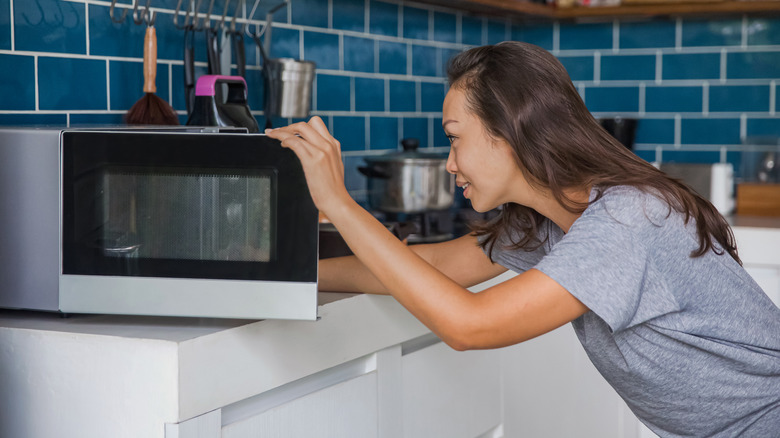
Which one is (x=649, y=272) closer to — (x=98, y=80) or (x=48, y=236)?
(x=48, y=236)

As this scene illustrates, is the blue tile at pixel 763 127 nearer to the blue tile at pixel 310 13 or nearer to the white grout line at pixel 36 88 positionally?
the blue tile at pixel 310 13

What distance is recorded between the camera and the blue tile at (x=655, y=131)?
3064 millimetres

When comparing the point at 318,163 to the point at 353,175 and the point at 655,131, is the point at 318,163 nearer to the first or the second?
the point at 353,175

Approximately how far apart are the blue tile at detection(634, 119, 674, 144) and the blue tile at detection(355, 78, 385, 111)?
102 centimetres

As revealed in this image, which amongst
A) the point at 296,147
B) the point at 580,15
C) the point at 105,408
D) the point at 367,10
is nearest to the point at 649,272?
the point at 296,147

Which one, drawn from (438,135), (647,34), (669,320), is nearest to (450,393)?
(669,320)

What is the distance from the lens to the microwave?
1.14m

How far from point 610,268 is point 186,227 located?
54 cm

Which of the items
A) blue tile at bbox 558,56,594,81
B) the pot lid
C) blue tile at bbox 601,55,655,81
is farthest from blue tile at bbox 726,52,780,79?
the pot lid

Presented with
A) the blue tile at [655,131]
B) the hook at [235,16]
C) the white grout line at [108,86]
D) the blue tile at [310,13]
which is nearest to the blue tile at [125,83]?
the white grout line at [108,86]

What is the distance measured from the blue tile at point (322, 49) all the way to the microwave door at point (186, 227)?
1.10m

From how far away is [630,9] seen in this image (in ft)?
9.64

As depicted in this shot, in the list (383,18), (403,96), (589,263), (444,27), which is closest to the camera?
(589,263)

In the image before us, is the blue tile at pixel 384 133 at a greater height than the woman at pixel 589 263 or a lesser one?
greater
